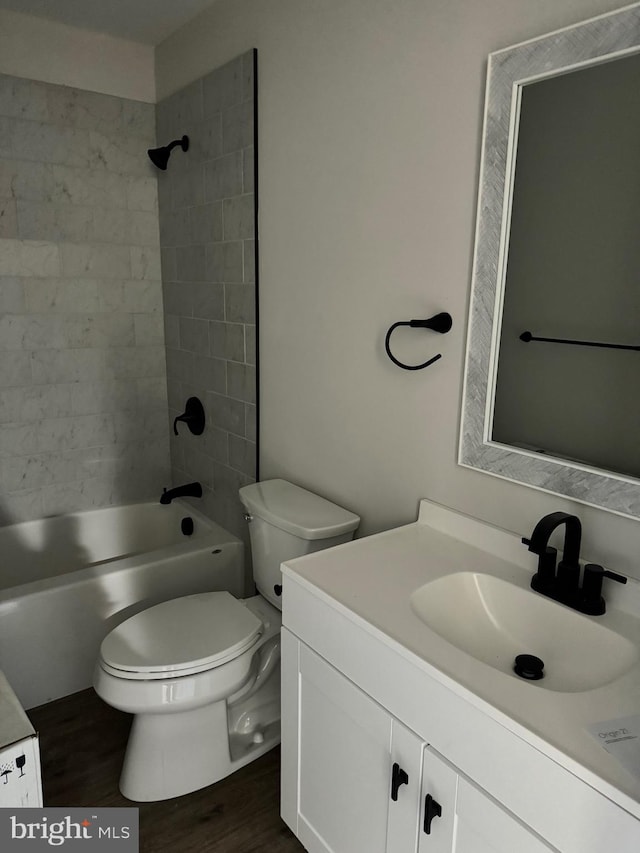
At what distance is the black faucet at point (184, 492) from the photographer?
9.03 ft

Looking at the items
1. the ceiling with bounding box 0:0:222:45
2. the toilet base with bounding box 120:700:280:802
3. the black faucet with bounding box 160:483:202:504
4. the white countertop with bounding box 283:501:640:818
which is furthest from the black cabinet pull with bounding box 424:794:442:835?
the ceiling with bounding box 0:0:222:45

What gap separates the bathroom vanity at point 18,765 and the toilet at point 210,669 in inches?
15.0

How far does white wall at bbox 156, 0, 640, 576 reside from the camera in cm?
147

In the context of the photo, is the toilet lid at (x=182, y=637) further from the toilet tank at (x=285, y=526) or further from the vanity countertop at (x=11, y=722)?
the vanity countertop at (x=11, y=722)

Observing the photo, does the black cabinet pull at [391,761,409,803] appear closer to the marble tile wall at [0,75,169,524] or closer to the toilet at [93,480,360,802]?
the toilet at [93,480,360,802]

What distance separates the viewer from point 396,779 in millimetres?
1198

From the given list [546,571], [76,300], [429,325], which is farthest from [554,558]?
[76,300]

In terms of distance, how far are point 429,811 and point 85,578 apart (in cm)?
154

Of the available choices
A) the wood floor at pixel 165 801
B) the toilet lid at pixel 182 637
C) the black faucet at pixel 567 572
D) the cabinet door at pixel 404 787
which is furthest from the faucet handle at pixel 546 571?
the wood floor at pixel 165 801

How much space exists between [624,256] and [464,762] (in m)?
1.00

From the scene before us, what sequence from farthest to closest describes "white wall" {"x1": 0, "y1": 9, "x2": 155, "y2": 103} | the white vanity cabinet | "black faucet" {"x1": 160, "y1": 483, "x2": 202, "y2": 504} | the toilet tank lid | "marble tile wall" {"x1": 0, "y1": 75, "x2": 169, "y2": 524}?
"black faucet" {"x1": 160, "y1": 483, "x2": 202, "y2": 504}
"marble tile wall" {"x1": 0, "y1": 75, "x2": 169, "y2": 524}
"white wall" {"x1": 0, "y1": 9, "x2": 155, "y2": 103}
the toilet tank lid
the white vanity cabinet

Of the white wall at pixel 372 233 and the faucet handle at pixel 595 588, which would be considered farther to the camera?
the white wall at pixel 372 233

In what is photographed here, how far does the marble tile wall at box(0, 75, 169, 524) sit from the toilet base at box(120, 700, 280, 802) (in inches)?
52.9

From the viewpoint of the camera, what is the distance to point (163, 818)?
1771 mm
